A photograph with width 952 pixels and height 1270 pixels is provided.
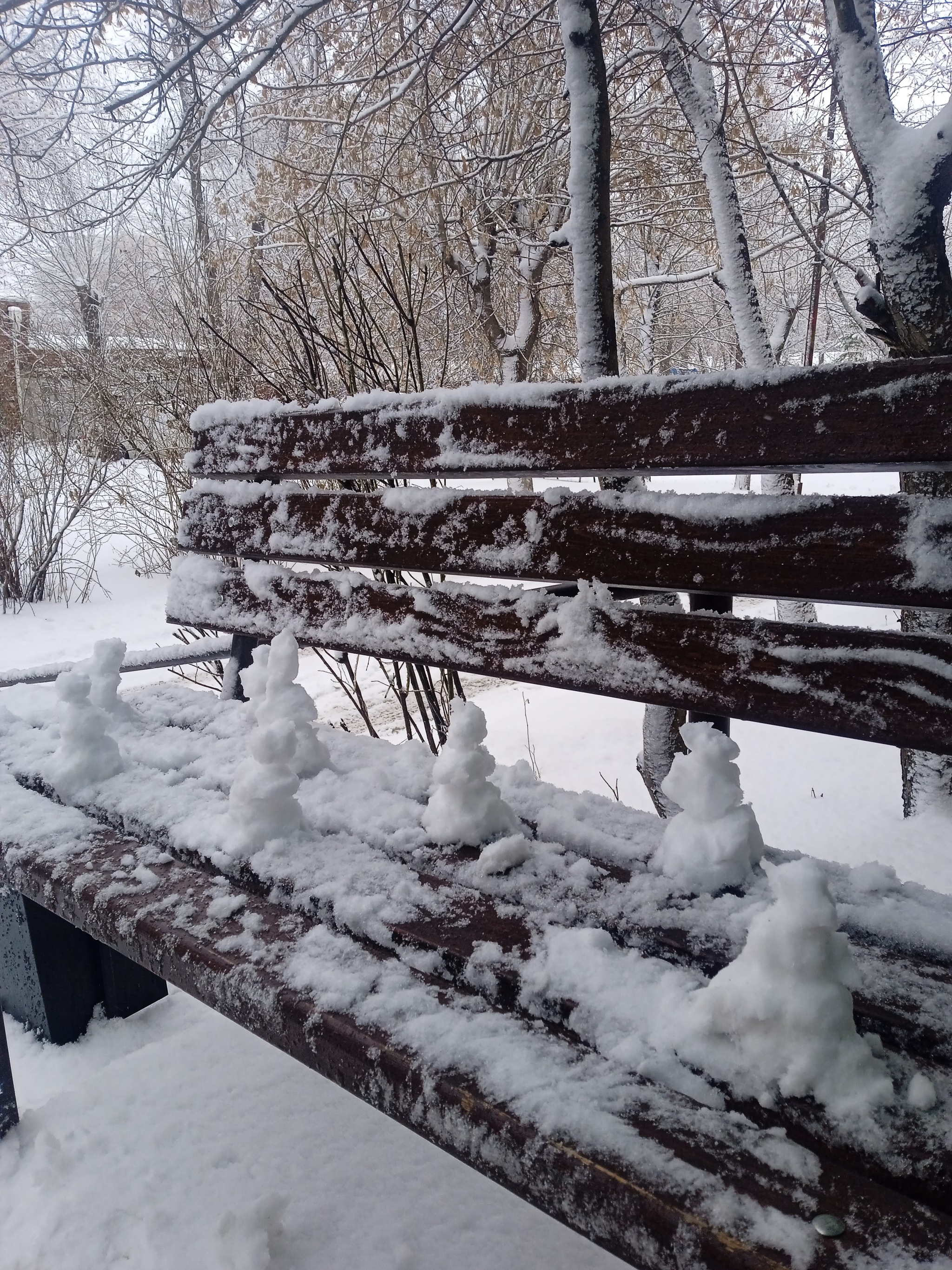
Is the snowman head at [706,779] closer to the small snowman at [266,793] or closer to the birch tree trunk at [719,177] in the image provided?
the small snowman at [266,793]

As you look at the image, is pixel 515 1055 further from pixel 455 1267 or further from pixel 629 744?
pixel 629 744

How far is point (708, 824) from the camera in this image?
118 cm

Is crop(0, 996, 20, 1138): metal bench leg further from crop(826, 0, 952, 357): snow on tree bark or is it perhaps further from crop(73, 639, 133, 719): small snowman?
crop(826, 0, 952, 357): snow on tree bark

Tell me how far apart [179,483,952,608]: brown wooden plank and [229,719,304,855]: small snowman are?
0.54m

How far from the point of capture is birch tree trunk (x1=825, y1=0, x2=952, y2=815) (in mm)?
2484

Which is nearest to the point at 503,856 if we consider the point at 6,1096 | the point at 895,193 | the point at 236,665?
the point at 6,1096

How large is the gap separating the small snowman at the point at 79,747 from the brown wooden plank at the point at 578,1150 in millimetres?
637

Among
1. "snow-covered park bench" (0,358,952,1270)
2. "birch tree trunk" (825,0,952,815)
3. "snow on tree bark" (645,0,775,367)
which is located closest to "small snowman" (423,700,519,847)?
"snow-covered park bench" (0,358,952,1270)

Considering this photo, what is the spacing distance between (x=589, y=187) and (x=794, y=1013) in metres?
2.46

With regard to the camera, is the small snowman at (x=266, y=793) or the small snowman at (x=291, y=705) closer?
the small snowman at (x=266, y=793)

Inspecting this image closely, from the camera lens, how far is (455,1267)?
1.30m

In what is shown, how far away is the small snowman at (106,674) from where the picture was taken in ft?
6.23

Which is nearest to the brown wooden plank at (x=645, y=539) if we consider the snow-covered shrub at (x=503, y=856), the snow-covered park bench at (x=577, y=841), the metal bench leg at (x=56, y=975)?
the snow-covered park bench at (x=577, y=841)

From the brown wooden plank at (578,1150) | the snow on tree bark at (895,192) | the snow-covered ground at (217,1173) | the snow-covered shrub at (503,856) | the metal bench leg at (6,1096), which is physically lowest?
the snow-covered ground at (217,1173)
